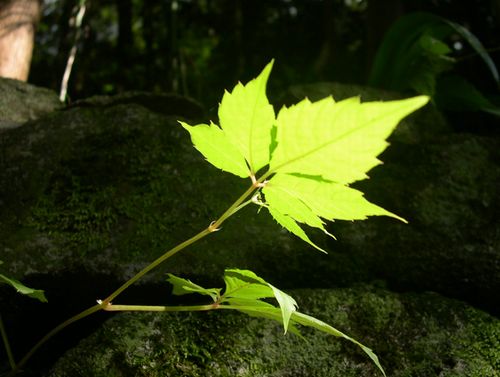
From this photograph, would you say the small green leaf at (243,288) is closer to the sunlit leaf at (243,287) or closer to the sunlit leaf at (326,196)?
the sunlit leaf at (243,287)

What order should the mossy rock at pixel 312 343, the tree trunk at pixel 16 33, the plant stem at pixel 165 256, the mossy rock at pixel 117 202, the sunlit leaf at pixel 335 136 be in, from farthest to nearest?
the tree trunk at pixel 16 33
the mossy rock at pixel 117 202
the mossy rock at pixel 312 343
the plant stem at pixel 165 256
the sunlit leaf at pixel 335 136

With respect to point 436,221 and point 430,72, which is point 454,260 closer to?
point 436,221

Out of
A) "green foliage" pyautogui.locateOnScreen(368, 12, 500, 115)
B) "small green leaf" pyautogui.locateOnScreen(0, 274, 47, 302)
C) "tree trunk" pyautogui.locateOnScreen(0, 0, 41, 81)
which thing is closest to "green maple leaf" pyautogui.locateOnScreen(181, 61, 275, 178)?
"small green leaf" pyautogui.locateOnScreen(0, 274, 47, 302)

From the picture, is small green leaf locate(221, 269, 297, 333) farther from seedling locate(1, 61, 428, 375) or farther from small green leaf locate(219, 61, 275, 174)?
small green leaf locate(219, 61, 275, 174)

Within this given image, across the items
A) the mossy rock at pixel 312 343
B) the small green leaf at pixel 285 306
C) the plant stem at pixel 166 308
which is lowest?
the mossy rock at pixel 312 343

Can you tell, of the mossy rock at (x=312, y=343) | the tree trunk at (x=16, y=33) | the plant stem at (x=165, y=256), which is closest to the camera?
the plant stem at (x=165, y=256)

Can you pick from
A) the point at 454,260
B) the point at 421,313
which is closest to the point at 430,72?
the point at 454,260

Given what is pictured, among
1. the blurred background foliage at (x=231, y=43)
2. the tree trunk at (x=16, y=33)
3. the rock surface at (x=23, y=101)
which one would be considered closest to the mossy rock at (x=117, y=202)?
the rock surface at (x=23, y=101)

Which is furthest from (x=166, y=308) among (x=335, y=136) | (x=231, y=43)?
(x=231, y=43)
